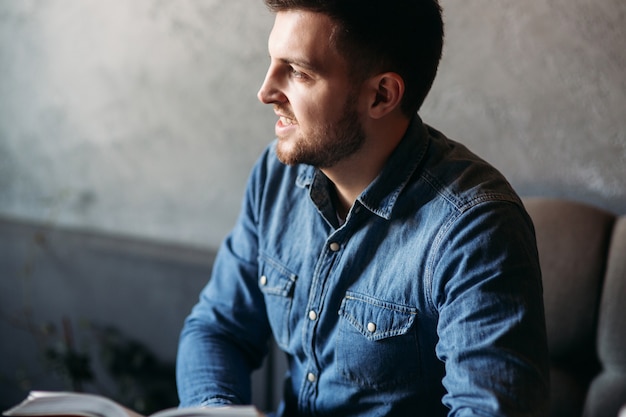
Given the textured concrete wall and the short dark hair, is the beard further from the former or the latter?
the textured concrete wall

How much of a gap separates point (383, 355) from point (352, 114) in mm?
415

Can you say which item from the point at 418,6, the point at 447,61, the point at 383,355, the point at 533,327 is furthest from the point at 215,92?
the point at 533,327

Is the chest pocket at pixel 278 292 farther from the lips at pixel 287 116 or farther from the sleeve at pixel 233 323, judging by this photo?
the lips at pixel 287 116

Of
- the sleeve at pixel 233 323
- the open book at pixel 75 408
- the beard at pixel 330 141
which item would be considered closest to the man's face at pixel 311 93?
the beard at pixel 330 141

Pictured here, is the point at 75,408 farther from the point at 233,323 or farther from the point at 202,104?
the point at 202,104

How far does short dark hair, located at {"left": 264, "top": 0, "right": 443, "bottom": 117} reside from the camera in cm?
117

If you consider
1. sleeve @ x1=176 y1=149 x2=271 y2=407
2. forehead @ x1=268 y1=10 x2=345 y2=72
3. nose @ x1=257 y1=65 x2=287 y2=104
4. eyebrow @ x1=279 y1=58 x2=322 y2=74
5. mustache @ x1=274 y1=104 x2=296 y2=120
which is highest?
forehead @ x1=268 y1=10 x2=345 y2=72

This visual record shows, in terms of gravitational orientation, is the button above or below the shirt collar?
below

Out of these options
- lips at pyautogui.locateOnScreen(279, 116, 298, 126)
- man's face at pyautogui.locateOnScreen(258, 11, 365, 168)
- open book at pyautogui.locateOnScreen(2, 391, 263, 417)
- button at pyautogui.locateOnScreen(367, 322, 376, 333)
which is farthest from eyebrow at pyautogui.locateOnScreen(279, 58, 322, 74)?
open book at pyautogui.locateOnScreen(2, 391, 263, 417)

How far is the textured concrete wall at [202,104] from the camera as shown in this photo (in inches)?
61.9

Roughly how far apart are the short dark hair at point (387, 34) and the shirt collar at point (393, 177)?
75mm

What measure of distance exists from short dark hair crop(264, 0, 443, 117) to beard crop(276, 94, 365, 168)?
0.08 metres

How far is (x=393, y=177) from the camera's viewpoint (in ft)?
4.09

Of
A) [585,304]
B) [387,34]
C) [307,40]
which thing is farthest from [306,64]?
[585,304]
